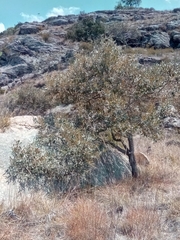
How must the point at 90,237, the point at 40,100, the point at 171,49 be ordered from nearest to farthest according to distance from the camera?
the point at 90,237, the point at 40,100, the point at 171,49

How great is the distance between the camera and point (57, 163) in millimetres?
4438

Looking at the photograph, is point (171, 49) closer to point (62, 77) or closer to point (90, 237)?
point (62, 77)

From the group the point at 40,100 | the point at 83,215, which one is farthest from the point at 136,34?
the point at 83,215

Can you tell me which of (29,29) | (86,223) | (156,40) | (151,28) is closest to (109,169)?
(86,223)

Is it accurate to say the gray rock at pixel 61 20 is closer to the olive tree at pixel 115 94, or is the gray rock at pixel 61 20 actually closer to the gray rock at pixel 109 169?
the olive tree at pixel 115 94

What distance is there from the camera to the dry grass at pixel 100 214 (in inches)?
129

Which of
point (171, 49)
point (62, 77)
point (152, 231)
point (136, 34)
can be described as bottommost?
point (152, 231)

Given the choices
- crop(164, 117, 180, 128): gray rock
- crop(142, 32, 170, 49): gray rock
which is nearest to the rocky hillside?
crop(142, 32, 170, 49): gray rock

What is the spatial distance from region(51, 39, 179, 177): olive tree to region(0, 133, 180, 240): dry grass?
33.8 inches

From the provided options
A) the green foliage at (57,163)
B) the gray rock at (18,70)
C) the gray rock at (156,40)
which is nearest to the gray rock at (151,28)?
the gray rock at (156,40)

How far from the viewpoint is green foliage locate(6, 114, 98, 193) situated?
4.38 meters

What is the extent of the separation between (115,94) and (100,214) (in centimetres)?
216

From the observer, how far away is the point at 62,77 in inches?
225

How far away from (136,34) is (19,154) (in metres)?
31.0
